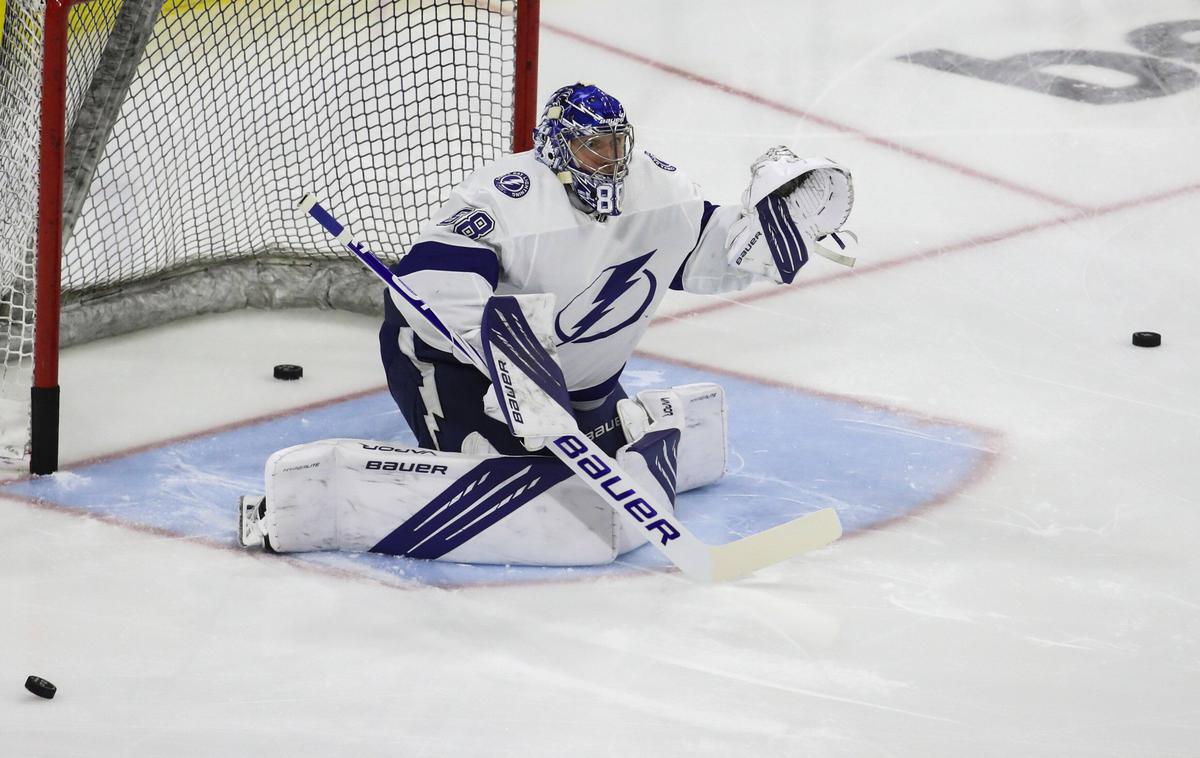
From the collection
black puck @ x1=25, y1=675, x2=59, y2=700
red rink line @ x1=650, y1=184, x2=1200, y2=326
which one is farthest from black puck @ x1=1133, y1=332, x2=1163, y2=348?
black puck @ x1=25, y1=675, x2=59, y2=700

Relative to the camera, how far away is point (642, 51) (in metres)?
6.75

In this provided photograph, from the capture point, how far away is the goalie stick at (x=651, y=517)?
3.12m

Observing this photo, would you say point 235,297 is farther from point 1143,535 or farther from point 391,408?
point 1143,535

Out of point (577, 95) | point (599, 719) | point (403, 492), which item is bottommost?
point (599, 719)

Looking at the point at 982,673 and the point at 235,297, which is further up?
the point at 235,297

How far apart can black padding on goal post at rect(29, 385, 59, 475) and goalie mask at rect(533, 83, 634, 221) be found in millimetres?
1076

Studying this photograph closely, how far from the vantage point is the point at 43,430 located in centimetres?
356

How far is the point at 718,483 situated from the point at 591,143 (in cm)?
79

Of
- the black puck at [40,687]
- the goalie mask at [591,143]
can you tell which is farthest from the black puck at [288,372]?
the black puck at [40,687]

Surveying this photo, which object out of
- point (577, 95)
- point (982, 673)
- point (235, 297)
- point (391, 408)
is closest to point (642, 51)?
point (235, 297)

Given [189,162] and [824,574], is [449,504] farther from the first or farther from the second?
[189,162]

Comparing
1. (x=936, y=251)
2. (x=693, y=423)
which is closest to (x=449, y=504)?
(x=693, y=423)

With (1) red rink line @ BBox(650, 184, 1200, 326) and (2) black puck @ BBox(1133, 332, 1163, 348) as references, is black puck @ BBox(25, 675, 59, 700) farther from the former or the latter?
(2) black puck @ BBox(1133, 332, 1163, 348)

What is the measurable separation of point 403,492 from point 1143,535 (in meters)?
1.33
